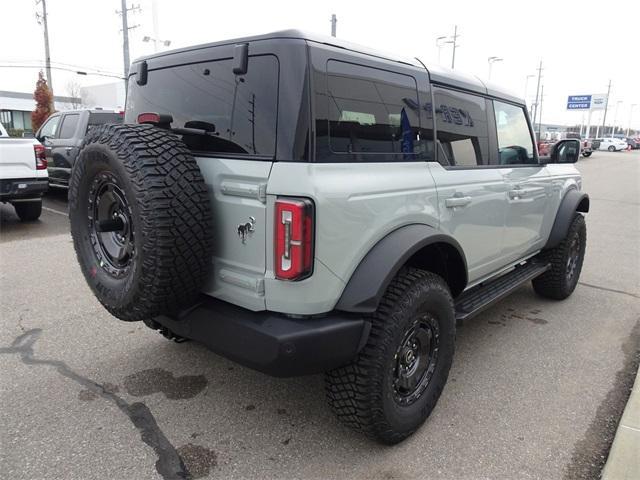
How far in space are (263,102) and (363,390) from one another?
56.3 inches

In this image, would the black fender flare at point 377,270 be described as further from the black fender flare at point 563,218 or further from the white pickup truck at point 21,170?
the white pickup truck at point 21,170

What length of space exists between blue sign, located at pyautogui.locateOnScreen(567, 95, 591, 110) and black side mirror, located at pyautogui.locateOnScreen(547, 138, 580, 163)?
58.7 meters

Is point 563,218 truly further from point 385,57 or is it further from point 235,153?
point 235,153

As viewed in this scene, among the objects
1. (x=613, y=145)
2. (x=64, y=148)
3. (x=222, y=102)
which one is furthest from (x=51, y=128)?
(x=613, y=145)

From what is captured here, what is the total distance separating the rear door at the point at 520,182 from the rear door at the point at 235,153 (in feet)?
6.78

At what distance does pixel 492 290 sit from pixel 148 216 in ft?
8.75

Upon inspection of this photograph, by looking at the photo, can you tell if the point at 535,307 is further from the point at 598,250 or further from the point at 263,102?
the point at 263,102

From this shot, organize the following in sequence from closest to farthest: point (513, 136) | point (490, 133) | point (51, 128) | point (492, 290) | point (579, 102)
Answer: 1. point (490, 133)
2. point (492, 290)
3. point (513, 136)
4. point (51, 128)
5. point (579, 102)

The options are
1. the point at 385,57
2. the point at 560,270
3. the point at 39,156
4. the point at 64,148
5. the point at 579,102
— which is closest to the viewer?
the point at 385,57

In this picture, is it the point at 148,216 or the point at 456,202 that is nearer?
the point at 148,216

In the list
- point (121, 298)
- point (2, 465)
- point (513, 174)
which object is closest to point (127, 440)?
point (2, 465)

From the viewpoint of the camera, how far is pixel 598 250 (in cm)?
718

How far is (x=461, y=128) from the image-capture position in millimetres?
3205

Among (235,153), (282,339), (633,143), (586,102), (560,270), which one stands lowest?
(560,270)
